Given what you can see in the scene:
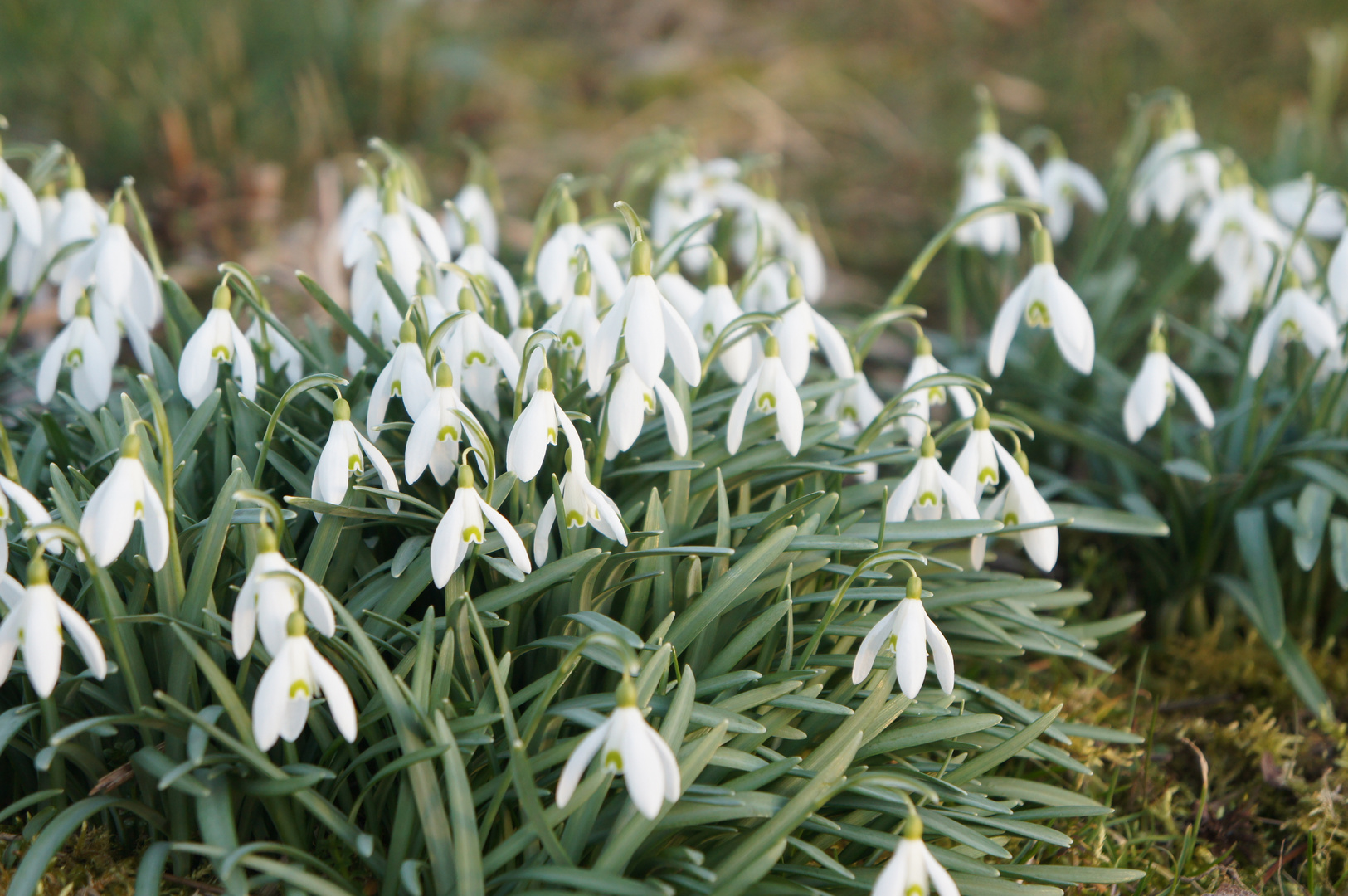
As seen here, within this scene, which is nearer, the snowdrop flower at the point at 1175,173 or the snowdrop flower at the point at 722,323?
the snowdrop flower at the point at 722,323

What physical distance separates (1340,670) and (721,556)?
4.67 ft

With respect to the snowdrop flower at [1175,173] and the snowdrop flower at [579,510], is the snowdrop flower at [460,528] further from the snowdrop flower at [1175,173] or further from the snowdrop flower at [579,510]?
the snowdrop flower at [1175,173]

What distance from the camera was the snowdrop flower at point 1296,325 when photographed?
1.93m

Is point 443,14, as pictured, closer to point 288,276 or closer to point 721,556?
point 288,276

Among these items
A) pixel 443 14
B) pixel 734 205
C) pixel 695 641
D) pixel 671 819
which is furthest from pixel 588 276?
pixel 443 14

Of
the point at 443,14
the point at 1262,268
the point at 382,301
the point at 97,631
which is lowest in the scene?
the point at 97,631

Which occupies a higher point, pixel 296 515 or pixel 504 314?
pixel 504 314

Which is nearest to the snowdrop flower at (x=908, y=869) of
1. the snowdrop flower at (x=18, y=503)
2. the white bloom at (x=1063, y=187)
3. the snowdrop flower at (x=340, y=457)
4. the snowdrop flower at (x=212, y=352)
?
the snowdrop flower at (x=340, y=457)

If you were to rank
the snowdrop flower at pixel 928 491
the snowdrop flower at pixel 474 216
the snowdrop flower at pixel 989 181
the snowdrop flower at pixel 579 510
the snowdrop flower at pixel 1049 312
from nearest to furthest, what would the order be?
the snowdrop flower at pixel 579 510 → the snowdrop flower at pixel 928 491 → the snowdrop flower at pixel 1049 312 → the snowdrop flower at pixel 474 216 → the snowdrop flower at pixel 989 181

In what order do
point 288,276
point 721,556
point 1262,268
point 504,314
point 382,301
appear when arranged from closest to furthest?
point 721,556, point 382,301, point 504,314, point 1262,268, point 288,276

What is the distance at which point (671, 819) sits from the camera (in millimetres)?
1330

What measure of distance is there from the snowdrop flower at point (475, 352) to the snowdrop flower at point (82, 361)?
635mm

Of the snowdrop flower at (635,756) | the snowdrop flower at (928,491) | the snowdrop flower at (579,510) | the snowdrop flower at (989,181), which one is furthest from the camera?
the snowdrop flower at (989,181)

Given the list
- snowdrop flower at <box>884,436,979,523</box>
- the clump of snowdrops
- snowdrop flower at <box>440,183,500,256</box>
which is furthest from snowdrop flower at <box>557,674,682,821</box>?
snowdrop flower at <box>440,183,500,256</box>
